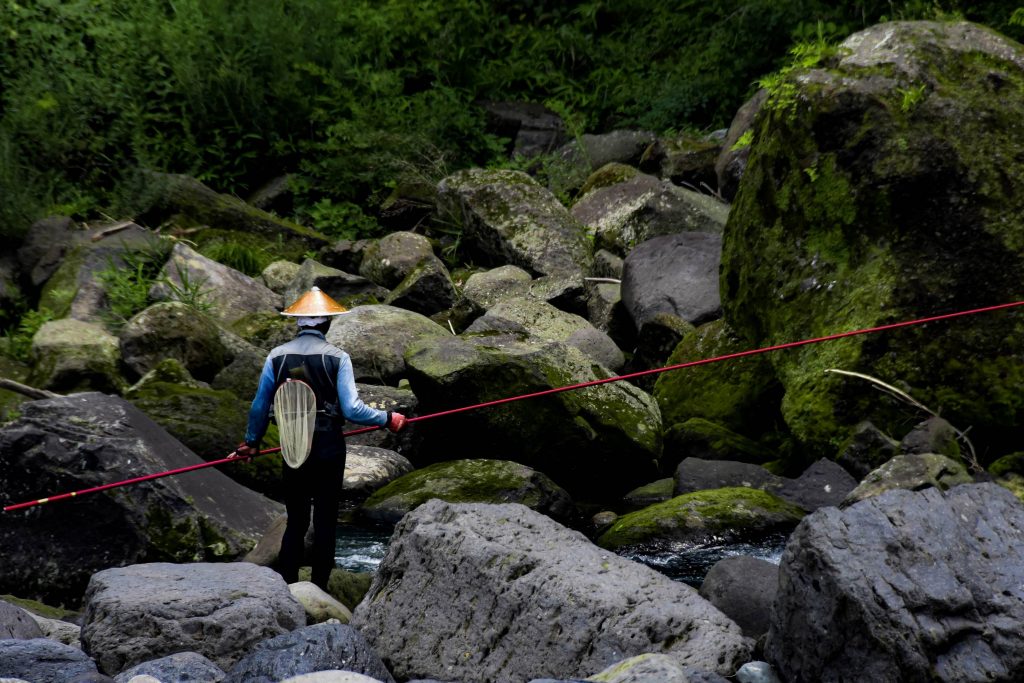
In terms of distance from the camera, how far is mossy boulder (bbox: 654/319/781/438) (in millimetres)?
9453

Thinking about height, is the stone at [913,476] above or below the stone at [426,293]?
above

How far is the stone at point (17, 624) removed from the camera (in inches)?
205

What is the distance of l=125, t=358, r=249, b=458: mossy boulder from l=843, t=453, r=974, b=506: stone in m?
4.20

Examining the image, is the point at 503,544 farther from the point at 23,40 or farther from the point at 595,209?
the point at 23,40

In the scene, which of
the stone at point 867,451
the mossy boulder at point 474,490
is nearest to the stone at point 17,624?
the mossy boulder at point 474,490

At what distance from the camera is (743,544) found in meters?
7.22

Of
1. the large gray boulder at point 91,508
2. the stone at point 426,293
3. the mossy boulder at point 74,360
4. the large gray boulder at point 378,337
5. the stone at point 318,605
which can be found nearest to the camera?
the stone at point 318,605

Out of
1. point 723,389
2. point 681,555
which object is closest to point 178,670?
point 681,555

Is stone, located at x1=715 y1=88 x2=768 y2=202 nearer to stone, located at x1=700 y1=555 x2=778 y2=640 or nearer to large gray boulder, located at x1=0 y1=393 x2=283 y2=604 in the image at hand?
large gray boulder, located at x1=0 y1=393 x2=283 y2=604

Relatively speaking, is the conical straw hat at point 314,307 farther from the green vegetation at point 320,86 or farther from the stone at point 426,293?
the green vegetation at point 320,86

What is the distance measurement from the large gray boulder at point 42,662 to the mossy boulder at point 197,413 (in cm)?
362

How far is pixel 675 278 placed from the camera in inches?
453

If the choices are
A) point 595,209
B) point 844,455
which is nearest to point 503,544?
point 844,455

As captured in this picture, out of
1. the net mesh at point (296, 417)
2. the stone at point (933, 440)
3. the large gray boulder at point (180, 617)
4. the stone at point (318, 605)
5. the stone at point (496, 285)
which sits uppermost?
the net mesh at point (296, 417)
